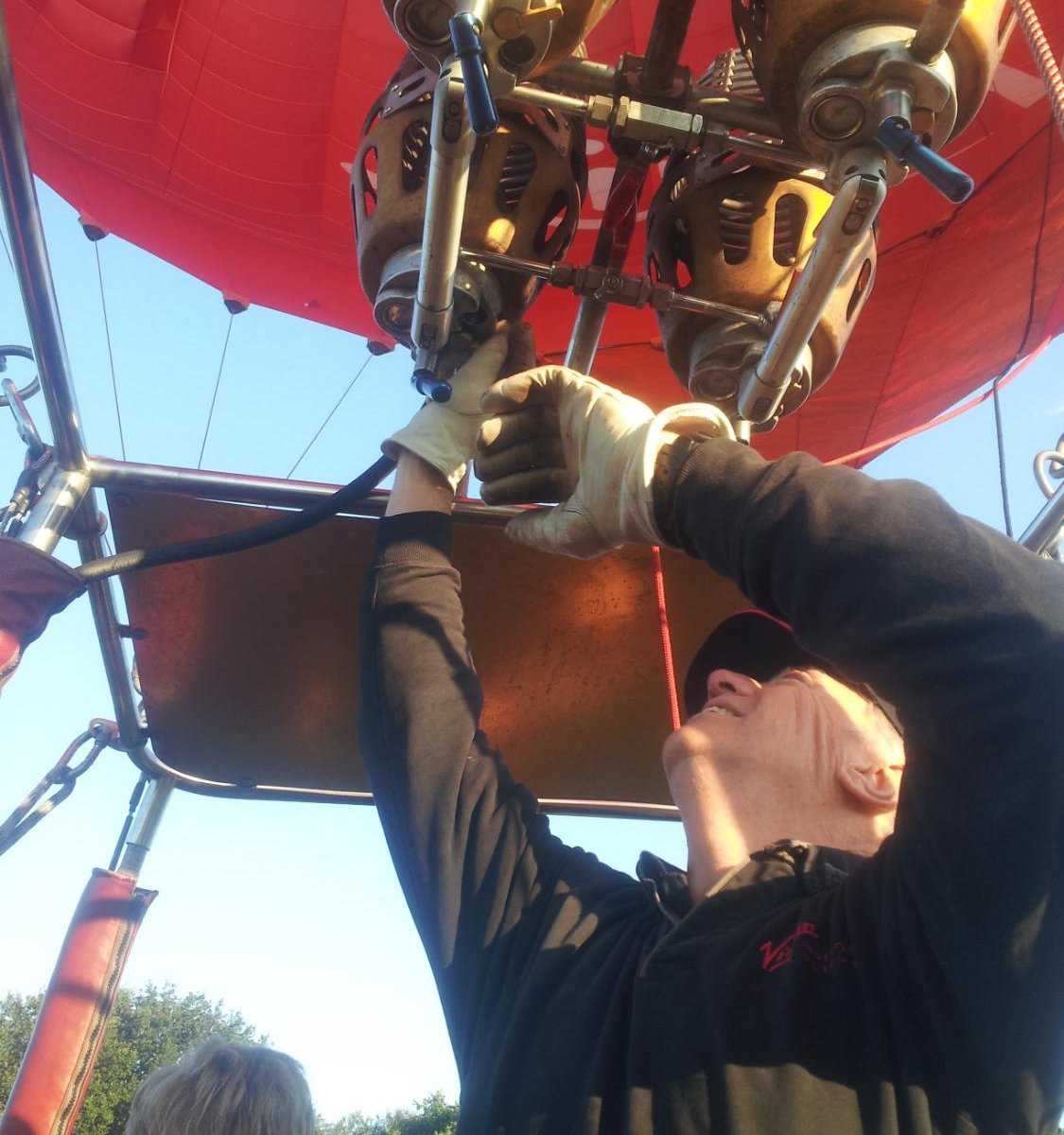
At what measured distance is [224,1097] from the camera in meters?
1.71

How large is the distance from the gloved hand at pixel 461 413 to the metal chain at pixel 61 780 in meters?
1.08

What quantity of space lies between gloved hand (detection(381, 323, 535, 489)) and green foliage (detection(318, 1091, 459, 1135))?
129 ft

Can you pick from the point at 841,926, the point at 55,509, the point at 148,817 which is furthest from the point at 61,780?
the point at 841,926

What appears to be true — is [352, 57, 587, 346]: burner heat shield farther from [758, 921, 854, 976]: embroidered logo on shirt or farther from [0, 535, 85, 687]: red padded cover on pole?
[758, 921, 854, 976]: embroidered logo on shirt

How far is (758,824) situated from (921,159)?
759 mm

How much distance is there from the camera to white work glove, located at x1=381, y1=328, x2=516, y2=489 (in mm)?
1462

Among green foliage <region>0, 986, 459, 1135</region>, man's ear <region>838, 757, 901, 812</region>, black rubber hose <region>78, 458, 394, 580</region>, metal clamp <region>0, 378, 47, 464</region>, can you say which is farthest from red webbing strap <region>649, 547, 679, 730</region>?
green foliage <region>0, 986, 459, 1135</region>

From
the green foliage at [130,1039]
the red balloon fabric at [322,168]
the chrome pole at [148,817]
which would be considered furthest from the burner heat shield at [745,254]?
the green foliage at [130,1039]

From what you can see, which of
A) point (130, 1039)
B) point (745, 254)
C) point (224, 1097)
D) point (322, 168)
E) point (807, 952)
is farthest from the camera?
point (130, 1039)

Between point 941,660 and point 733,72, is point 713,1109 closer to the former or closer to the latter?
point 941,660

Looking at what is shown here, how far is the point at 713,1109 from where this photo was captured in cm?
86

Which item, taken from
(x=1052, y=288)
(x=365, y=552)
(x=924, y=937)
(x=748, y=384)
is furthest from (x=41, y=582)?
(x=1052, y=288)

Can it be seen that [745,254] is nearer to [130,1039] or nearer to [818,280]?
[818,280]

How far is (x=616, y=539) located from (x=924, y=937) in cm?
52
